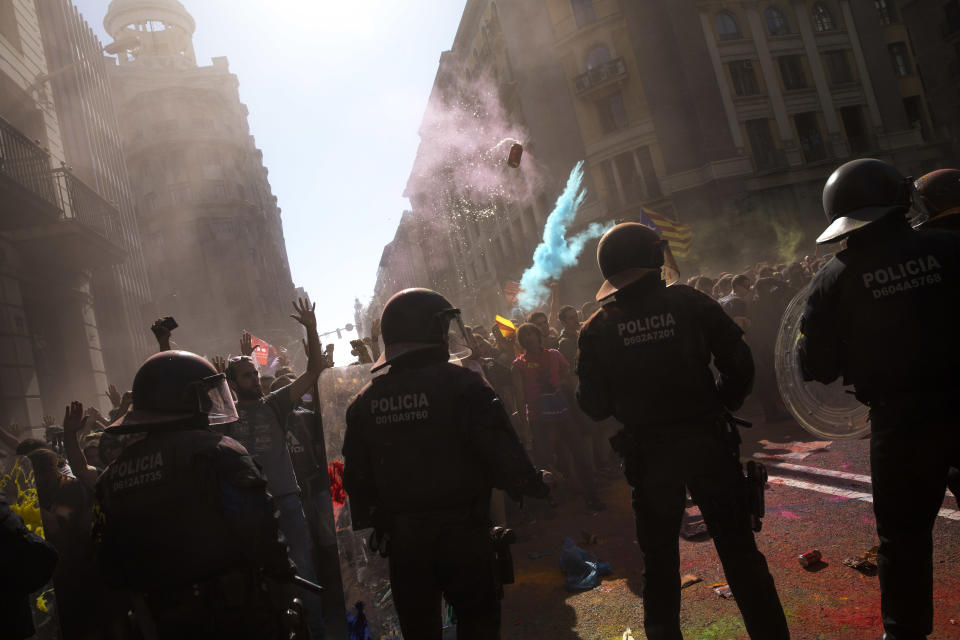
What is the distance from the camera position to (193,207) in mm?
45500

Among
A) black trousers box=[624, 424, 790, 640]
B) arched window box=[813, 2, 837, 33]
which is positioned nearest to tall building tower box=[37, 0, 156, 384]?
black trousers box=[624, 424, 790, 640]

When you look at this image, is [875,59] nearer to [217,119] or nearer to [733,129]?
[733,129]

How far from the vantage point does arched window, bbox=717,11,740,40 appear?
2966 centimetres

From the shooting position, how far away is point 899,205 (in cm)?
269

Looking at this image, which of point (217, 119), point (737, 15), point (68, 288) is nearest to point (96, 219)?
point (68, 288)

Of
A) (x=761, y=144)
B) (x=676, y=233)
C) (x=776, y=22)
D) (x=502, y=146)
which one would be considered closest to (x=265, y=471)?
(x=676, y=233)

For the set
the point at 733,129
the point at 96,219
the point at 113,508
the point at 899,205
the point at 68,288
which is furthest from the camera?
the point at 733,129

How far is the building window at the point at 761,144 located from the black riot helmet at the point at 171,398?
30486 mm

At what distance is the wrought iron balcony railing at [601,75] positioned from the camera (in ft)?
95.8

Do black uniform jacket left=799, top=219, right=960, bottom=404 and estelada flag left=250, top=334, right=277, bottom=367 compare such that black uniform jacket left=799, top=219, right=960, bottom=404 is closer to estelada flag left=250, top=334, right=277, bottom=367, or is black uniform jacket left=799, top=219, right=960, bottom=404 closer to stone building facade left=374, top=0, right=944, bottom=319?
estelada flag left=250, top=334, right=277, bottom=367

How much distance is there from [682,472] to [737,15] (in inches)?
1309

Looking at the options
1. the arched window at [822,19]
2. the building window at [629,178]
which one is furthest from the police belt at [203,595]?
the arched window at [822,19]

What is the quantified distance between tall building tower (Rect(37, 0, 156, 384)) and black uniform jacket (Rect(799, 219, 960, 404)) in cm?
1533

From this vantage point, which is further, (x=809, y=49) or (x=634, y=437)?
(x=809, y=49)
